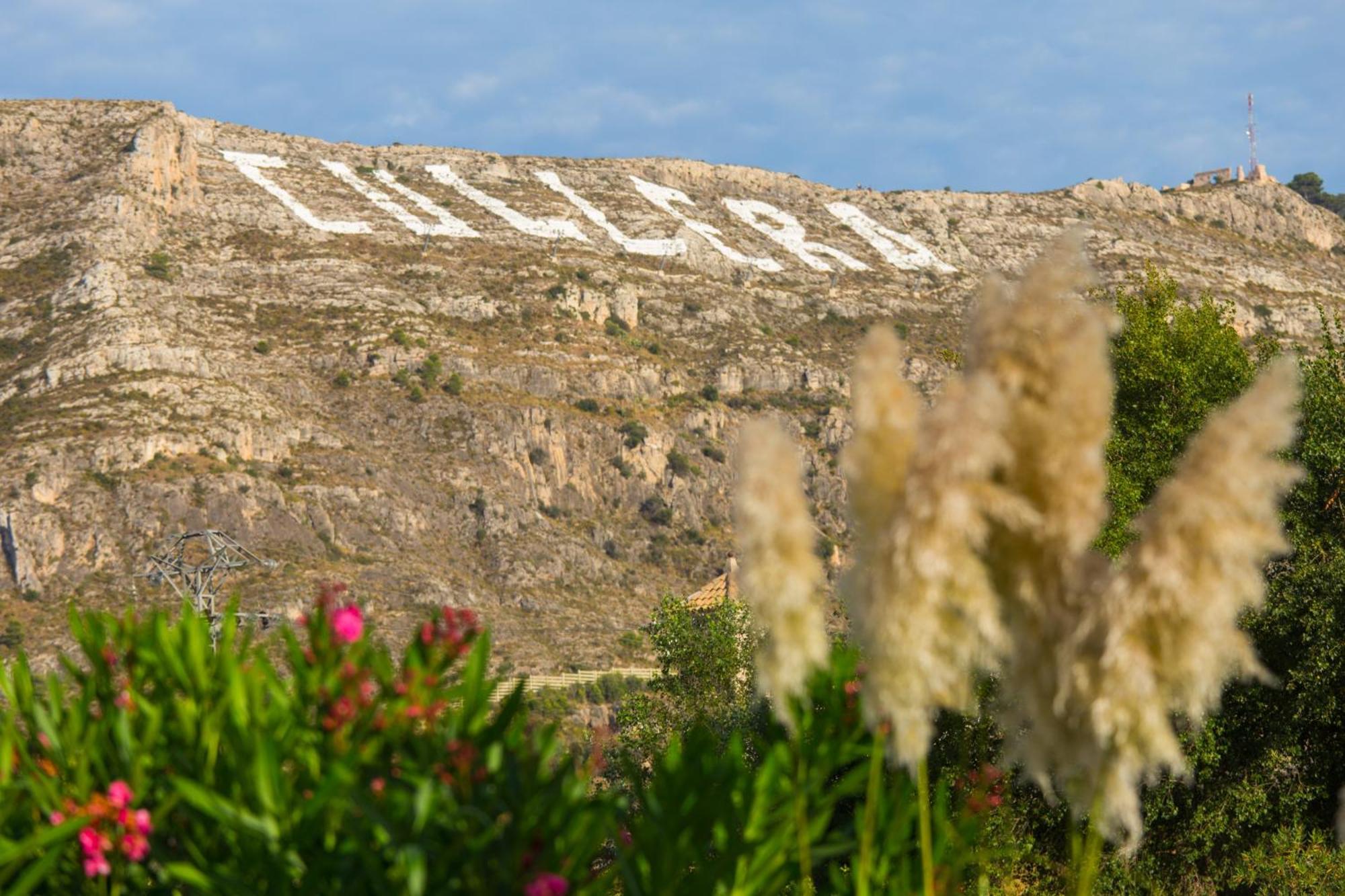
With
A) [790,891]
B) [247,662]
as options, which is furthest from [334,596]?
[790,891]

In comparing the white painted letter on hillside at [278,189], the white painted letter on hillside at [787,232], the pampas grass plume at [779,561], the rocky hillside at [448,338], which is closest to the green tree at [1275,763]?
the pampas grass plume at [779,561]

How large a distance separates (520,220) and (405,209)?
1077cm

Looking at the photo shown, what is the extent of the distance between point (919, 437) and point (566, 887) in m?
2.07

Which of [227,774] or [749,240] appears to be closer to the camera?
[227,774]

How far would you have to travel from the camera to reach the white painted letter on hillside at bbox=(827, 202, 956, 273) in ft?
433

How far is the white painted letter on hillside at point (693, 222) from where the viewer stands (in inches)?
5030

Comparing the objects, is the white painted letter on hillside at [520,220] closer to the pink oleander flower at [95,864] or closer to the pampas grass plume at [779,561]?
the pink oleander flower at [95,864]

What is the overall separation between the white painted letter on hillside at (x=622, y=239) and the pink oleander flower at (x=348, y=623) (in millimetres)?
119353

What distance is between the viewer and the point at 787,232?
5551 inches

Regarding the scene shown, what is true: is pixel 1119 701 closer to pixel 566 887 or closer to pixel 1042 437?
pixel 1042 437

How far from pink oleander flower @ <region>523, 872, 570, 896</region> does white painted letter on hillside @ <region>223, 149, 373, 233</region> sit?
111390mm

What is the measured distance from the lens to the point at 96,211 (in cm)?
9319

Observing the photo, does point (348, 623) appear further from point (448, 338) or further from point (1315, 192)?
point (1315, 192)

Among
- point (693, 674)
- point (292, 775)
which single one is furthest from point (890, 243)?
point (292, 775)
